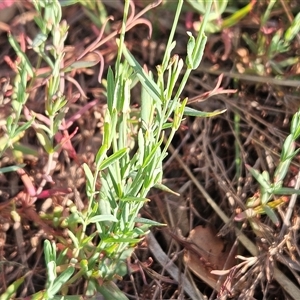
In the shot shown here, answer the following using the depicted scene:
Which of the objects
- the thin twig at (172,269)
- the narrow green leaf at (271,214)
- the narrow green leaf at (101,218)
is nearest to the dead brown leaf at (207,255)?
the thin twig at (172,269)

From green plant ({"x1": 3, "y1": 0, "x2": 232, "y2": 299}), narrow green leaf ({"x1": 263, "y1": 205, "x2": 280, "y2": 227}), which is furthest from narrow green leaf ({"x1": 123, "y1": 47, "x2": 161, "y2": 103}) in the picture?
narrow green leaf ({"x1": 263, "y1": 205, "x2": 280, "y2": 227})

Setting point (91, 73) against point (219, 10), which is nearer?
point (219, 10)

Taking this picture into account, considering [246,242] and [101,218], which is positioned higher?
[101,218]

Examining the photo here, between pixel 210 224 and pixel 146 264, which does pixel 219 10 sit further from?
pixel 146 264

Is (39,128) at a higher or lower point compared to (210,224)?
higher

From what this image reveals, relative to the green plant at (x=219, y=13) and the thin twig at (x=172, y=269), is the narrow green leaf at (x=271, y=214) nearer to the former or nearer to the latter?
the thin twig at (x=172, y=269)

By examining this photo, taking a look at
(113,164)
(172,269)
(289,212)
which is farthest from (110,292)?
(289,212)

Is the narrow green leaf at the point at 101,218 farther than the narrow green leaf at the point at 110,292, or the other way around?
the narrow green leaf at the point at 110,292

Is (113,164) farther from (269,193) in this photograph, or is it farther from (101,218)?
(269,193)

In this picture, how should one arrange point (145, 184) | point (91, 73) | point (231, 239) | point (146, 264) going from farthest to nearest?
1. point (91, 73)
2. point (231, 239)
3. point (146, 264)
4. point (145, 184)

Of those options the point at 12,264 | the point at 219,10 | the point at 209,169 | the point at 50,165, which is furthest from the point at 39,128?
the point at 219,10

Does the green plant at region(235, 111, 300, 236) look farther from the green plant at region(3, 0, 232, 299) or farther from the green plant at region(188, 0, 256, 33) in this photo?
the green plant at region(188, 0, 256, 33)
